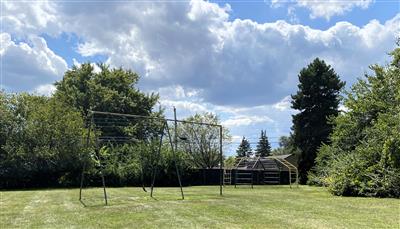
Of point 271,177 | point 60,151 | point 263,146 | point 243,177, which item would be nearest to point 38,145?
point 60,151

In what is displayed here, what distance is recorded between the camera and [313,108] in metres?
37.3

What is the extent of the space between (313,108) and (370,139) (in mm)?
19385

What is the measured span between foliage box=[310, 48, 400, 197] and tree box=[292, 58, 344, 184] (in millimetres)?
13763

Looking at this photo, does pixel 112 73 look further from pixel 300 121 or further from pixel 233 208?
pixel 233 208

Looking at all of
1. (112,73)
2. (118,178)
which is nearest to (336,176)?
(118,178)

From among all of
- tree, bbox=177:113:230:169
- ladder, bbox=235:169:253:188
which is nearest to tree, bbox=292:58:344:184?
ladder, bbox=235:169:253:188

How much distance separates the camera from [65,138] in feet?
86.3

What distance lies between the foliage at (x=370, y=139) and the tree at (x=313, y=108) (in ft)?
45.2

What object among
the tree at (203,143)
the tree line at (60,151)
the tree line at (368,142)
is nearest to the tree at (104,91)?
the tree at (203,143)

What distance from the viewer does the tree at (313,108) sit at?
120ft

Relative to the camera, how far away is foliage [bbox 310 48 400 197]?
52.1 ft

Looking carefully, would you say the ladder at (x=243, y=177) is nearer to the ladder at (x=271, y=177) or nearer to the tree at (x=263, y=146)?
the ladder at (x=271, y=177)

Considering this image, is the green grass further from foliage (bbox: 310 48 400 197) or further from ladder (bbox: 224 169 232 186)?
ladder (bbox: 224 169 232 186)

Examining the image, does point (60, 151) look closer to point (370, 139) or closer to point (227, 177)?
point (227, 177)
